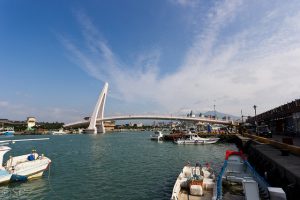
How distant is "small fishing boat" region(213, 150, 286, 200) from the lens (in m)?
11.2

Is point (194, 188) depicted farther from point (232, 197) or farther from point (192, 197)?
point (232, 197)

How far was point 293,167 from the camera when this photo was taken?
45.4ft

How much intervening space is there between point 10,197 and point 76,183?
4.76 metres

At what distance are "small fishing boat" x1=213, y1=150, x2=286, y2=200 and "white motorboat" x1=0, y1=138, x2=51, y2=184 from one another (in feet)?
49.9

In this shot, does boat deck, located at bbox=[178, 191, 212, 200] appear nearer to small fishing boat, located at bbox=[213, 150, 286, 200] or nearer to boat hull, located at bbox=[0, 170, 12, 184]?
small fishing boat, located at bbox=[213, 150, 286, 200]

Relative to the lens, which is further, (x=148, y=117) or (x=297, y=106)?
(x=148, y=117)

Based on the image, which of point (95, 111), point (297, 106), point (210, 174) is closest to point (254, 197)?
point (210, 174)

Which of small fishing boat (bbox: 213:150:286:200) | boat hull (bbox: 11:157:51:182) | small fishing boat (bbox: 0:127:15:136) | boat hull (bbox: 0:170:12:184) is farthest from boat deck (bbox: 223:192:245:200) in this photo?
small fishing boat (bbox: 0:127:15:136)

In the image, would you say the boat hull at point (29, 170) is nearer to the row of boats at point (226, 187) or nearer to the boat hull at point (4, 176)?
the boat hull at point (4, 176)

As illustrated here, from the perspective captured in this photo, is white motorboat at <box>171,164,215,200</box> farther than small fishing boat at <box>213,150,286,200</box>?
Yes

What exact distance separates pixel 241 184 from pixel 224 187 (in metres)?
1.22

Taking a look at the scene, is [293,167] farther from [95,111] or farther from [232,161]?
[95,111]

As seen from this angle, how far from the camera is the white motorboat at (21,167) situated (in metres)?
19.8

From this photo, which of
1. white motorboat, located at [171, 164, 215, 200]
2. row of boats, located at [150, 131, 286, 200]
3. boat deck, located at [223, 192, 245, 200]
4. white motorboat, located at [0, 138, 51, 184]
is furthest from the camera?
white motorboat, located at [0, 138, 51, 184]
